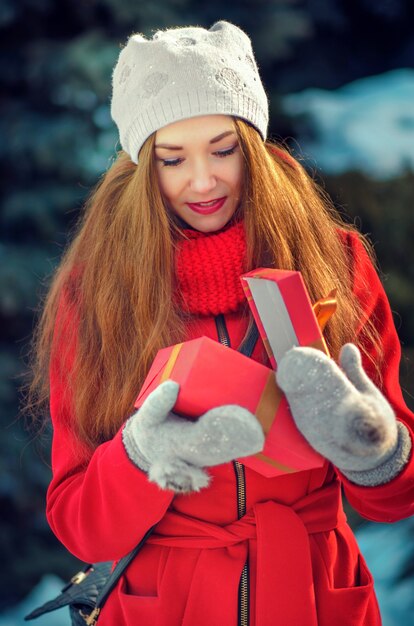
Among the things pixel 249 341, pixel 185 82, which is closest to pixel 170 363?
pixel 249 341

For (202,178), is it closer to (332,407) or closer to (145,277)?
(145,277)

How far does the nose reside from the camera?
65.7 inches

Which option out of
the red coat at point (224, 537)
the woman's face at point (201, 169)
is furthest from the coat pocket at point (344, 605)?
the woman's face at point (201, 169)

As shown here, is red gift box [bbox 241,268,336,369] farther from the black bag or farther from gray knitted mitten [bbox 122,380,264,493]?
the black bag

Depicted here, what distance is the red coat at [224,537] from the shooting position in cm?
151

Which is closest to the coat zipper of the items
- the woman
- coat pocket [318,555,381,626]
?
the woman

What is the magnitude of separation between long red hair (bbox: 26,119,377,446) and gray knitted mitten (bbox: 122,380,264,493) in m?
0.37

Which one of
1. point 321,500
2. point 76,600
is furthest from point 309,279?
point 76,600

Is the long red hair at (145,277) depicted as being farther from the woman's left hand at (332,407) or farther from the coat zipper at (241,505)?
the woman's left hand at (332,407)

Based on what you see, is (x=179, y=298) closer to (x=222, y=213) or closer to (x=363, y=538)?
(x=222, y=213)

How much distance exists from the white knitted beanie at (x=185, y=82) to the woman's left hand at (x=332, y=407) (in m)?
0.65

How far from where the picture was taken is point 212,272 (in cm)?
169

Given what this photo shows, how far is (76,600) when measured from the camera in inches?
71.2

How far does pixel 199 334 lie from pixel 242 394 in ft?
1.41
